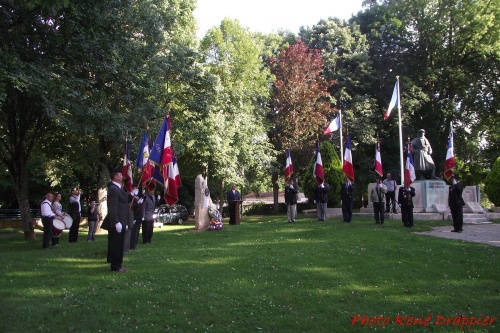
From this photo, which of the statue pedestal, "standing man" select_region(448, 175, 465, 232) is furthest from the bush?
"standing man" select_region(448, 175, 465, 232)

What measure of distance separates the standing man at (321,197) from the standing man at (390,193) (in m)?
2.84

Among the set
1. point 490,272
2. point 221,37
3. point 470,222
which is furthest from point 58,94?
point 221,37

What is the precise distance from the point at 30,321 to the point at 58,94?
1203 centimetres

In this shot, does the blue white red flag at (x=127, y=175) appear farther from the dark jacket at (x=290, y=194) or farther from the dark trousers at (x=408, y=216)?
the dark trousers at (x=408, y=216)

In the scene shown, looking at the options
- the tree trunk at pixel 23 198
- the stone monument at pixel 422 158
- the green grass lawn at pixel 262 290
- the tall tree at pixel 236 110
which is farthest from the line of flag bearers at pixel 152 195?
the tall tree at pixel 236 110

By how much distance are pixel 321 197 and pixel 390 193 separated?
344 cm

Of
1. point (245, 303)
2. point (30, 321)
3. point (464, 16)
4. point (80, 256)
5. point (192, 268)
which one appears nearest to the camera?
point (30, 321)

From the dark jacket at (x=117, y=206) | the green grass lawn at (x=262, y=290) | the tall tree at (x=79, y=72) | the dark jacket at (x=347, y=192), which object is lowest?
the green grass lawn at (x=262, y=290)

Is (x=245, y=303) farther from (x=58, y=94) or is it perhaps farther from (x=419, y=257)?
(x=58, y=94)

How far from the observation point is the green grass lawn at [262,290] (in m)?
6.15

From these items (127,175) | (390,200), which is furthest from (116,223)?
(390,200)

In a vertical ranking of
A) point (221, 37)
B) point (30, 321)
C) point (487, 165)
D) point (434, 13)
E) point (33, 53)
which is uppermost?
point (434, 13)

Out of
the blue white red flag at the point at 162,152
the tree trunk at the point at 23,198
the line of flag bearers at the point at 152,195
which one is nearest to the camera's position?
the line of flag bearers at the point at 152,195

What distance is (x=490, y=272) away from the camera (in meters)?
8.93
